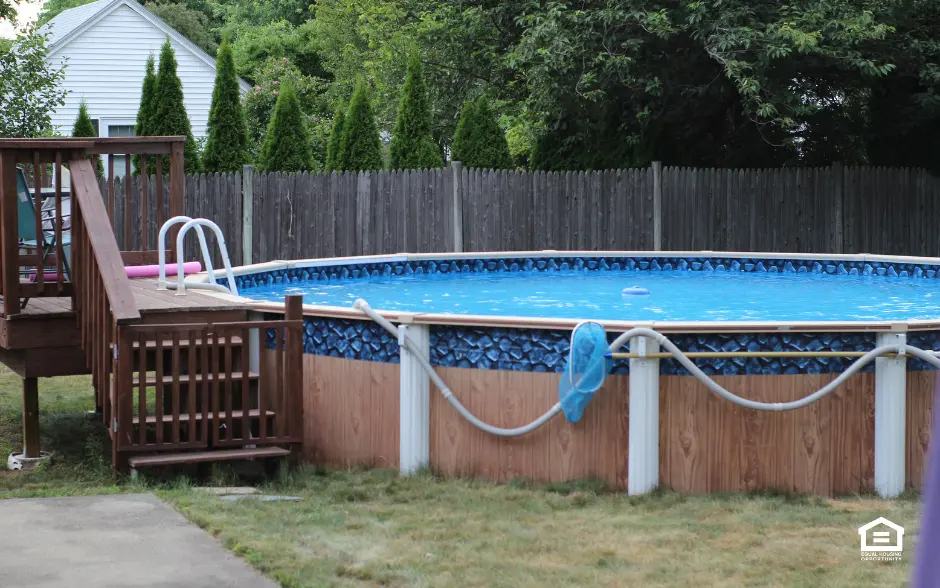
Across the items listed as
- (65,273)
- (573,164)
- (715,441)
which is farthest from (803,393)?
(573,164)

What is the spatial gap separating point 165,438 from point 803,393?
3.51 m

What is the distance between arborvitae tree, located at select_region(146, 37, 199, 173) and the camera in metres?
15.9

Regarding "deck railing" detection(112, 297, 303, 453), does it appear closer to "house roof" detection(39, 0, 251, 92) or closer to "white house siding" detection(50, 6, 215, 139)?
"white house siding" detection(50, 6, 215, 139)

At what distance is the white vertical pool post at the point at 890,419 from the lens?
5.76 meters

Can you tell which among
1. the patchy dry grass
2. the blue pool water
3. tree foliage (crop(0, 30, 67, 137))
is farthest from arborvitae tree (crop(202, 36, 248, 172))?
the patchy dry grass

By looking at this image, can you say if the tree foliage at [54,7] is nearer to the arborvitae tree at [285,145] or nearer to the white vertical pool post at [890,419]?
the arborvitae tree at [285,145]

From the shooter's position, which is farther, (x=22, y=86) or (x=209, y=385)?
(x=22, y=86)

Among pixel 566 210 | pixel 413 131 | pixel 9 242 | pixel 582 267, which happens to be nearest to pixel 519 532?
pixel 9 242

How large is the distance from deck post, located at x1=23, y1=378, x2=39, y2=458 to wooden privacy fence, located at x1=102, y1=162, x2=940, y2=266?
24.2 feet

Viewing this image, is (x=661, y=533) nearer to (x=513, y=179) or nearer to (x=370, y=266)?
(x=370, y=266)

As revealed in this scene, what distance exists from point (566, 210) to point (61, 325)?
33.9 feet

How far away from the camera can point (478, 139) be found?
17.1m

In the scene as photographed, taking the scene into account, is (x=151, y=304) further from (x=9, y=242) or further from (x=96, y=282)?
(x=9, y=242)

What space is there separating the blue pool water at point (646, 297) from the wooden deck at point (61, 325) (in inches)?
110
